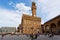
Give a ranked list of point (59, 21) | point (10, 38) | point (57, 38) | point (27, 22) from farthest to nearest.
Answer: point (27, 22)
point (59, 21)
point (10, 38)
point (57, 38)

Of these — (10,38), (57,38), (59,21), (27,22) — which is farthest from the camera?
(27,22)

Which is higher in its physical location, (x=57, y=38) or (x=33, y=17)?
(x=33, y=17)

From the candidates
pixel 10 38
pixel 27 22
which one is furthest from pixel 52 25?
pixel 10 38

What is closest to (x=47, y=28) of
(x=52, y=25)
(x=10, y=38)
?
(x=52, y=25)

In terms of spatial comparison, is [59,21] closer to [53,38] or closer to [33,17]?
[33,17]

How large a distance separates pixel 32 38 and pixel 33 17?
1038 inches

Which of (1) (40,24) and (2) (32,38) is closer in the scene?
(2) (32,38)

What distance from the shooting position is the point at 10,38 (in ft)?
9.82

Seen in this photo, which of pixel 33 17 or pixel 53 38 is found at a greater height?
pixel 33 17

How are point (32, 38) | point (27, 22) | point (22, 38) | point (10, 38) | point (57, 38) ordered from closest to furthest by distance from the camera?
point (57, 38), point (32, 38), point (22, 38), point (10, 38), point (27, 22)

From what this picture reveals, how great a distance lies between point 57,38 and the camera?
2191 mm

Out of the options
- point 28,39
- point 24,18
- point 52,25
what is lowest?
point 28,39

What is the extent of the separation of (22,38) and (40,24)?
26882 mm

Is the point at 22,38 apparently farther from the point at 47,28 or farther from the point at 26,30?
the point at 47,28
